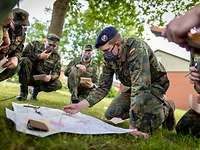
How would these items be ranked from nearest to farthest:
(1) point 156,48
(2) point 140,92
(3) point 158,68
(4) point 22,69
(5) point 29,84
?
(2) point 140,92 < (3) point 158,68 < (4) point 22,69 < (5) point 29,84 < (1) point 156,48

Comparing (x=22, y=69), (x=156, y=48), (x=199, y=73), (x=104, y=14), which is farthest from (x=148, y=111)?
(x=156, y=48)

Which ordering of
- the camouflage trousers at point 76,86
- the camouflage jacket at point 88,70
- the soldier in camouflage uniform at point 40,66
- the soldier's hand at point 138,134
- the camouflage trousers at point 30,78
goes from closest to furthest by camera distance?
the soldier's hand at point 138,134
the camouflage trousers at point 30,78
the soldier in camouflage uniform at point 40,66
the camouflage trousers at point 76,86
the camouflage jacket at point 88,70

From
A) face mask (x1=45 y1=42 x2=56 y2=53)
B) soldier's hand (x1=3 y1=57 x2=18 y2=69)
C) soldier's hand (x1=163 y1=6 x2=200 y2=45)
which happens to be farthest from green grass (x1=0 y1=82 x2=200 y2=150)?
face mask (x1=45 y1=42 x2=56 y2=53)

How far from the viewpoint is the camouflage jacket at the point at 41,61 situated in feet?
24.1

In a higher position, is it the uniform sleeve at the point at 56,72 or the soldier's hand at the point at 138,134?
the uniform sleeve at the point at 56,72

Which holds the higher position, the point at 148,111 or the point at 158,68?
the point at 158,68

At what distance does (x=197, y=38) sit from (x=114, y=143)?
Answer: 192cm

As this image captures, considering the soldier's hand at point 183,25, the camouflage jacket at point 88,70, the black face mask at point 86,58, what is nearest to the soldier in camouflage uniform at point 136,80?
the soldier's hand at point 183,25

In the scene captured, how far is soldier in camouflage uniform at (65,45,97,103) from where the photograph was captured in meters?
8.08

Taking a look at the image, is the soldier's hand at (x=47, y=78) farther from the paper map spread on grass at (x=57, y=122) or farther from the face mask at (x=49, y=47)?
the paper map spread on grass at (x=57, y=122)

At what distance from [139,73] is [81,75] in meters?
4.50

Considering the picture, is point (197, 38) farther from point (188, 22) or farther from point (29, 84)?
point (29, 84)

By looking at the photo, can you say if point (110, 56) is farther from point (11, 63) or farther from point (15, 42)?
point (15, 42)

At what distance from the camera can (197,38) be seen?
124cm
